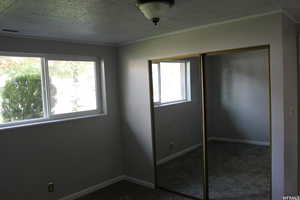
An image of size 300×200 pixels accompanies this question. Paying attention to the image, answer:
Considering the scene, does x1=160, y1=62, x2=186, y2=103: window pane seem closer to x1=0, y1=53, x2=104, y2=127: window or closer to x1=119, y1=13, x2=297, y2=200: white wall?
x1=119, y1=13, x2=297, y2=200: white wall

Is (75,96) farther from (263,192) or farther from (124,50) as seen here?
(263,192)

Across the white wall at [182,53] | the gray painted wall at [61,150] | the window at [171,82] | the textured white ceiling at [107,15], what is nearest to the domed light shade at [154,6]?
the textured white ceiling at [107,15]

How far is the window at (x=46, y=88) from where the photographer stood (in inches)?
110

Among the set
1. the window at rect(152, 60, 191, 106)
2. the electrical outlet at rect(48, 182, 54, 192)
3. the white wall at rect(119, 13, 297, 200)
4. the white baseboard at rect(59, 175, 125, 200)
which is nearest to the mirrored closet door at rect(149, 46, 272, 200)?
the window at rect(152, 60, 191, 106)

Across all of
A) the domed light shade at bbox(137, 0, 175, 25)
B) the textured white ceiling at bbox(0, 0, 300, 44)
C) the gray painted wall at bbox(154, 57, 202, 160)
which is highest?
the textured white ceiling at bbox(0, 0, 300, 44)

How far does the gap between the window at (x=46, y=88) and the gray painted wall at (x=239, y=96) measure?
1819 mm

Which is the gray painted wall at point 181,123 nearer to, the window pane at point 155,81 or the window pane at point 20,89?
the window pane at point 155,81

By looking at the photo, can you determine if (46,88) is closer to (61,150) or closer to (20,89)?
(20,89)

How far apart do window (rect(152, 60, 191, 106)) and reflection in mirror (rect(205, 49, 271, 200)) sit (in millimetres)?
337

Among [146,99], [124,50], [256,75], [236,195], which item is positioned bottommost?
[236,195]

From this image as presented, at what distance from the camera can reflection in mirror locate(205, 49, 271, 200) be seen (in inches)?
102

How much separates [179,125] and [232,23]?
156 cm

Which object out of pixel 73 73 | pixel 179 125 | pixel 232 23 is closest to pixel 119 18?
pixel 232 23

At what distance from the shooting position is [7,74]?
2781mm
